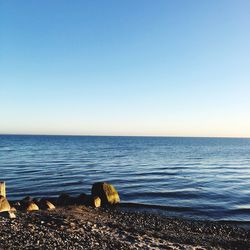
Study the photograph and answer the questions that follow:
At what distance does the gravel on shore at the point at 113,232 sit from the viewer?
12633 millimetres

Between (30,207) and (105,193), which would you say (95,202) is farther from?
(30,207)

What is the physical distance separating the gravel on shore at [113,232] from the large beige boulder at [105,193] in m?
2.60

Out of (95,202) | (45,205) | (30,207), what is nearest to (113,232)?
(30,207)

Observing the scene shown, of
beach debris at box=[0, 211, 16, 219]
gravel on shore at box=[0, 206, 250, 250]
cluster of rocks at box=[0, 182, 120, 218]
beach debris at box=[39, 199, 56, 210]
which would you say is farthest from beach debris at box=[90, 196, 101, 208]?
beach debris at box=[0, 211, 16, 219]

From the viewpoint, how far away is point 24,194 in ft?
88.7

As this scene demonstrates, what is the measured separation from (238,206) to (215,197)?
9.78 feet

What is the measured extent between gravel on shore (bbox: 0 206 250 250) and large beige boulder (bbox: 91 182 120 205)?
8.52 feet

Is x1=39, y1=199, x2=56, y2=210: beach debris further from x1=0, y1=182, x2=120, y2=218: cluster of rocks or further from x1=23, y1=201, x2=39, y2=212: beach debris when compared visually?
x1=23, y1=201, x2=39, y2=212: beach debris

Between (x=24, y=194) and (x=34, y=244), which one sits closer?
(x=34, y=244)

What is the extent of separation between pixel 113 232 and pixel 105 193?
26.4 feet

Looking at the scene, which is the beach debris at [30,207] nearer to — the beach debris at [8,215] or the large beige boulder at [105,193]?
the beach debris at [8,215]

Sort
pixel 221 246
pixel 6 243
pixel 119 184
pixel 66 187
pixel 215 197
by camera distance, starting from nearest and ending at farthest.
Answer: pixel 6 243
pixel 221 246
pixel 215 197
pixel 66 187
pixel 119 184

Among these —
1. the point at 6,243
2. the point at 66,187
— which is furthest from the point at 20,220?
the point at 66,187

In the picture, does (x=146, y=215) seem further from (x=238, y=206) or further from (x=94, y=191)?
(x=238, y=206)
